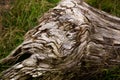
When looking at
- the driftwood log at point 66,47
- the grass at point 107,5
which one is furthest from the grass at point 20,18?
the driftwood log at point 66,47

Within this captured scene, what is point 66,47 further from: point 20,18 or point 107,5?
point 107,5

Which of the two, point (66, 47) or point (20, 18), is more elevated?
point (20, 18)

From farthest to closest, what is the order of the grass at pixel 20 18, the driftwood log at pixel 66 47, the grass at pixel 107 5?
the grass at pixel 107 5
the grass at pixel 20 18
the driftwood log at pixel 66 47

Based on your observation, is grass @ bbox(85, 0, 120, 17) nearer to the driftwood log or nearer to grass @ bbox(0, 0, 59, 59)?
grass @ bbox(0, 0, 59, 59)

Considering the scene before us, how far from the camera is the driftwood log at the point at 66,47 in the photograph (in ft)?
11.1

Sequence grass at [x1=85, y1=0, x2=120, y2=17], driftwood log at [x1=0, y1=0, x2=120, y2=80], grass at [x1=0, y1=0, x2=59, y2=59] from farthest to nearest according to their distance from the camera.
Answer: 1. grass at [x1=85, y1=0, x2=120, y2=17]
2. grass at [x1=0, y1=0, x2=59, y2=59]
3. driftwood log at [x1=0, y1=0, x2=120, y2=80]

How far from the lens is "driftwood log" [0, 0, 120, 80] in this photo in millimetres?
3385

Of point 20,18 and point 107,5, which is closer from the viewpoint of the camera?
point 20,18

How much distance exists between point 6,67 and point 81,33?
0.86 m

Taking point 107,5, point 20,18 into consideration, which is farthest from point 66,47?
point 107,5

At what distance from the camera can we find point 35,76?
11.0 feet

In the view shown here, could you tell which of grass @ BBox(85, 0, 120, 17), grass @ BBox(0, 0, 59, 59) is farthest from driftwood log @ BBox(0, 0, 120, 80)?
grass @ BBox(85, 0, 120, 17)

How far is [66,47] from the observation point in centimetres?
348

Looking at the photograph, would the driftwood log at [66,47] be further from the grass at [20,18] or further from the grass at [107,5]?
the grass at [107,5]
